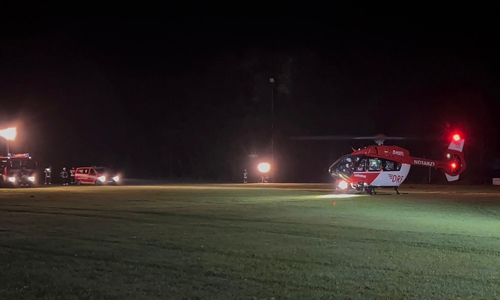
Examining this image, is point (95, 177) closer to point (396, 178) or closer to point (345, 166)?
point (345, 166)

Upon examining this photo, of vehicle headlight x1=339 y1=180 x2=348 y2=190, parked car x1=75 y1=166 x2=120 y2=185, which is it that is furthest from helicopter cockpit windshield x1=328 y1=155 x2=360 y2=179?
parked car x1=75 y1=166 x2=120 y2=185

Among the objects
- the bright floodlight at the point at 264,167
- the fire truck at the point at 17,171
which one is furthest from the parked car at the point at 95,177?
the bright floodlight at the point at 264,167

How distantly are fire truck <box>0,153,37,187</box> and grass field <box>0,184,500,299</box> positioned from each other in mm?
20672

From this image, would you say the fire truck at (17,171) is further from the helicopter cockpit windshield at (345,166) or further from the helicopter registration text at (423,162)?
the helicopter registration text at (423,162)

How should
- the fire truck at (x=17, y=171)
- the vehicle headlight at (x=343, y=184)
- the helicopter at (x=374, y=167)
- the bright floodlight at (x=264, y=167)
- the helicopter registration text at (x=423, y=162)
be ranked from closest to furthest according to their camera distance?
the helicopter at (x=374, y=167) → the helicopter registration text at (x=423, y=162) → the vehicle headlight at (x=343, y=184) → the fire truck at (x=17, y=171) → the bright floodlight at (x=264, y=167)

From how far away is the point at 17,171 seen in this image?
3612cm

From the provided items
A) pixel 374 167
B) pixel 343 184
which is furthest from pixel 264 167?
pixel 374 167

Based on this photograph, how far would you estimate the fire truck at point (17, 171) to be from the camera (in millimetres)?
35994

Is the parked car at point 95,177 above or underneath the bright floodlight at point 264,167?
underneath

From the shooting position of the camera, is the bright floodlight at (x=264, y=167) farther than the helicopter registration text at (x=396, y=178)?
Yes

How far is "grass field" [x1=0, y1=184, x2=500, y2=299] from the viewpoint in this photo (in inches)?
271

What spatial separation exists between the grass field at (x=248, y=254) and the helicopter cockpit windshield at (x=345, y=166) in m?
9.29

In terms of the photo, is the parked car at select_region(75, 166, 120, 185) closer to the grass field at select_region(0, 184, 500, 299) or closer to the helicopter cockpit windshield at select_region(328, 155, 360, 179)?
the helicopter cockpit windshield at select_region(328, 155, 360, 179)

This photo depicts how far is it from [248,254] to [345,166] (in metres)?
18.0
